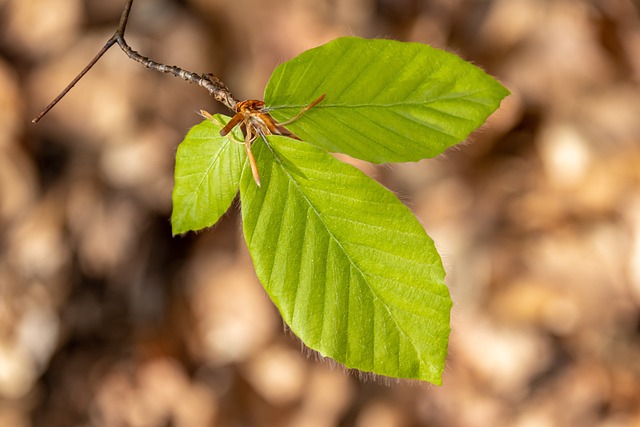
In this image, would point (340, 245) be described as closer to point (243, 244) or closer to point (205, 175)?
point (205, 175)

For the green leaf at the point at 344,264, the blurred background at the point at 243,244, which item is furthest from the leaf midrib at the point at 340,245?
the blurred background at the point at 243,244

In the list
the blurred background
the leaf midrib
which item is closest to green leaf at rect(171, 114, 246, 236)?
the leaf midrib

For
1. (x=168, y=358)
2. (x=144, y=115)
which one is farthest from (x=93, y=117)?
(x=168, y=358)

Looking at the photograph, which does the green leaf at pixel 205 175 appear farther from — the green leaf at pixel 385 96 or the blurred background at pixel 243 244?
the blurred background at pixel 243 244

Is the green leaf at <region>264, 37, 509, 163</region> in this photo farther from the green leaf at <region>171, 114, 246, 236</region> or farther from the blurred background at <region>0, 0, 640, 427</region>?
Answer: the blurred background at <region>0, 0, 640, 427</region>

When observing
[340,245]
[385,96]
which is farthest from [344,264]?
[385,96]

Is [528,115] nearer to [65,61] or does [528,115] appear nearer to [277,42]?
[277,42]
